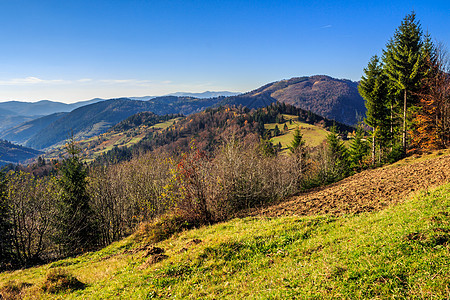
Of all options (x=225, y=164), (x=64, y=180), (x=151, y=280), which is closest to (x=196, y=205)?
(x=225, y=164)

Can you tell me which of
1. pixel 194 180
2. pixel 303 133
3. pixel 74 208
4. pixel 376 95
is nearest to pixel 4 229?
pixel 74 208

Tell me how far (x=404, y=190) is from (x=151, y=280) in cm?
1605

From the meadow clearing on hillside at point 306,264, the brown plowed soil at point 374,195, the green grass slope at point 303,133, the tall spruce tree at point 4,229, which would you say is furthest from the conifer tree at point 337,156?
the green grass slope at point 303,133

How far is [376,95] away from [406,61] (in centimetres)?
552

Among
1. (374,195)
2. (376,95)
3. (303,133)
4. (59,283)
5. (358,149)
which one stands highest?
(376,95)

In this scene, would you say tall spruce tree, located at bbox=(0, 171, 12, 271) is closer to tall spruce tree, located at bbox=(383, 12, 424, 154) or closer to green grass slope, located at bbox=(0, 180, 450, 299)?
→ green grass slope, located at bbox=(0, 180, 450, 299)

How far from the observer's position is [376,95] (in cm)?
3397

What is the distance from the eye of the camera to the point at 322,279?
21.1 feet

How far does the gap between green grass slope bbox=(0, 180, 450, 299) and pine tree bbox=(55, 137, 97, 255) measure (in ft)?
54.7

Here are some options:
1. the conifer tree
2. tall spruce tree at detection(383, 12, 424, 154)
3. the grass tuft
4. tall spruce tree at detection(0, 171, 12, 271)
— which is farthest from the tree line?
tall spruce tree at detection(0, 171, 12, 271)

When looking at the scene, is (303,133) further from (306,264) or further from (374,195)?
(306,264)

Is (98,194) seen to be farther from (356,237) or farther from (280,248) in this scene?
(356,237)

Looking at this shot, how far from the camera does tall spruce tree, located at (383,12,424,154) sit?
103 ft

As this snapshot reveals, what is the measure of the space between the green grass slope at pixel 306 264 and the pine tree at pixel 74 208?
1668 centimetres
